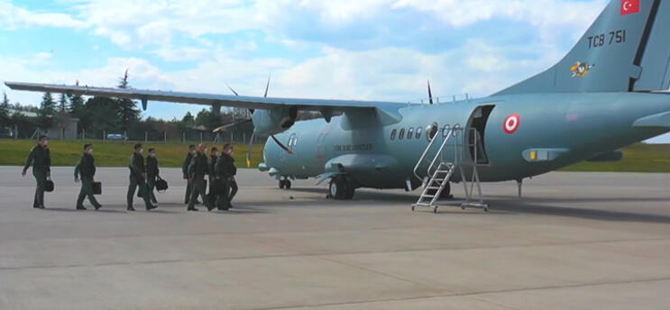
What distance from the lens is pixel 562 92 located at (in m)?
17.1

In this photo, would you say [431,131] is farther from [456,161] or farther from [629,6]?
[629,6]

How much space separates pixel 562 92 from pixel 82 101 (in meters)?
89.1

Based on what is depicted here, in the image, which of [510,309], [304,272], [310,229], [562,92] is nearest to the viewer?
[510,309]

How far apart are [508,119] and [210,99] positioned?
9.16 m

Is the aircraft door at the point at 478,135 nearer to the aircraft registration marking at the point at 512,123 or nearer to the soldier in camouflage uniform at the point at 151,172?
the aircraft registration marking at the point at 512,123

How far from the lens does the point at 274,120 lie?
76.8 feet

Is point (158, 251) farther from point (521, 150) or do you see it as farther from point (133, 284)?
point (521, 150)

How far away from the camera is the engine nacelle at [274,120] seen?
23.2 m

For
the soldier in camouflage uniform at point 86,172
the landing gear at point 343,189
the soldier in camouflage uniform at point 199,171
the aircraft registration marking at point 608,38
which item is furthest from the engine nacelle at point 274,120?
the aircraft registration marking at point 608,38

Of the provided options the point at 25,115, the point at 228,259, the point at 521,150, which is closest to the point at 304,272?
the point at 228,259

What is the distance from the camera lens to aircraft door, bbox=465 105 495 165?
60.5ft

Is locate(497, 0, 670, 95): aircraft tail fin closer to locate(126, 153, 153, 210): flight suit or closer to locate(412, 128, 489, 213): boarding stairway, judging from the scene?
locate(412, 128, 489, 213): boarding stairway

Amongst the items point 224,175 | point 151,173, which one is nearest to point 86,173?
point 151,173

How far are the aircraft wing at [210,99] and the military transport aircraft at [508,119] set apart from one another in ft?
0.11
